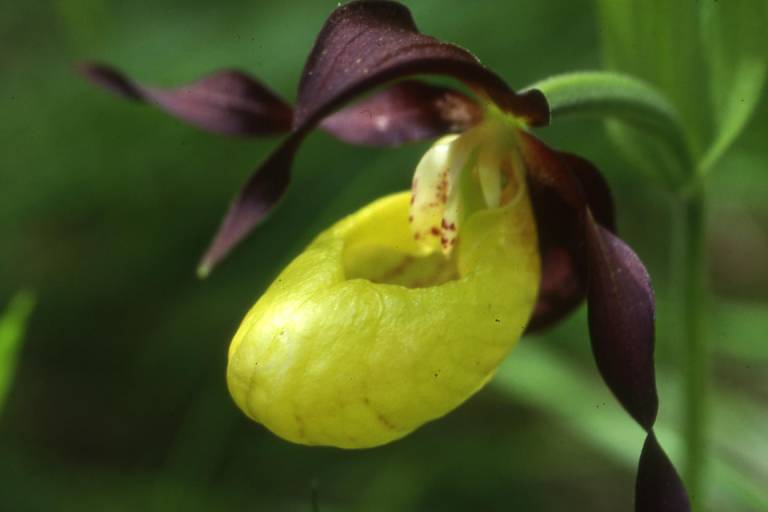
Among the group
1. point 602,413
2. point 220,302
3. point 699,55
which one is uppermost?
point 699,55

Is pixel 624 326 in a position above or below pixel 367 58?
below

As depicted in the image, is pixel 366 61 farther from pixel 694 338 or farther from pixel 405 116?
pixel 694 338

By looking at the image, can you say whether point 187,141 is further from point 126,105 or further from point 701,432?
point 701,432

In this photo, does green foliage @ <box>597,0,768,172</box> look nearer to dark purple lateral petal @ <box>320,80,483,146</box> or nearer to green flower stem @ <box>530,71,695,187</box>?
green flower stem @ <box>530,71,695,187</box>

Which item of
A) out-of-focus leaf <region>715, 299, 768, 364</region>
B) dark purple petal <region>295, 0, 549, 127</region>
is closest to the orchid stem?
dark purple petal <region>295, 0, 549, 127</region>

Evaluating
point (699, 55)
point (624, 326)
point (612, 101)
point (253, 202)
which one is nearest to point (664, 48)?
point (699, 55)

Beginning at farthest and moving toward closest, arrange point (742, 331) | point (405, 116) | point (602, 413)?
point (742, 331), point (602, 413), point (405, 116)
